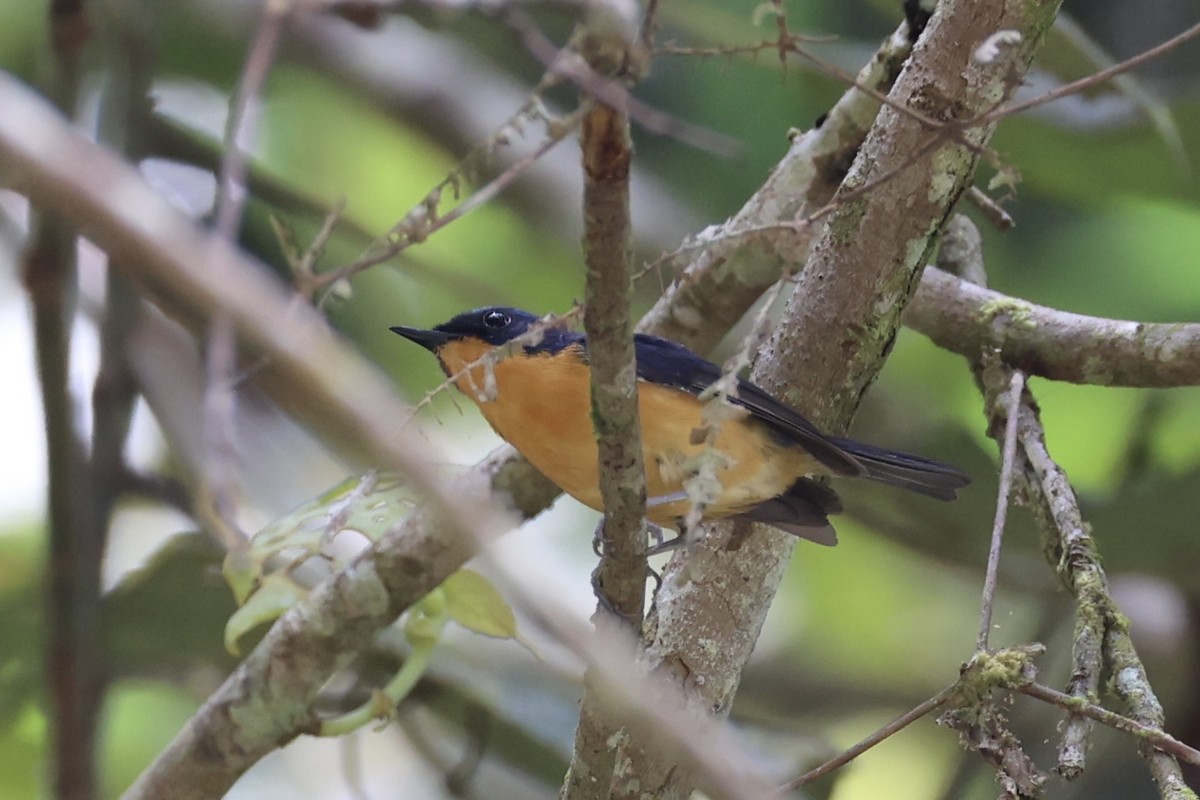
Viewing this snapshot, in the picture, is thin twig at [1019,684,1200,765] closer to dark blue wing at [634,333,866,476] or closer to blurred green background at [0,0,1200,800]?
dark blue wing at [634,333,866,476]

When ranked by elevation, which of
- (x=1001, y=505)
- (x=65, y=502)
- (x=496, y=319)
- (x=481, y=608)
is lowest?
(x=481, y=608)

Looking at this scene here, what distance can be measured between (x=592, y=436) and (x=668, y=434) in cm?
16

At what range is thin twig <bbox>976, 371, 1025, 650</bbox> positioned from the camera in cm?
186

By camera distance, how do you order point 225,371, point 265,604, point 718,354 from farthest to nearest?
point 718,354, point 265,604, point 225,371

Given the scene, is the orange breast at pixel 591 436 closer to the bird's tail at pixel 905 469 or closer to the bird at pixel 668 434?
the bird at pixel 668 434

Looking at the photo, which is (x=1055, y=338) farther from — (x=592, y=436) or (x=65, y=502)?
(x=65, y=502)

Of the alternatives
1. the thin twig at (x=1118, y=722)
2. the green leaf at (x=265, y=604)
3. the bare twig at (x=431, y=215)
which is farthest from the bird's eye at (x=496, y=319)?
the thin twig at (x=1118, y=722)

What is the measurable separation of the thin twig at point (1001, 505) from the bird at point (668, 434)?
0.24m

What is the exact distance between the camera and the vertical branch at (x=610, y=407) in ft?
3.77

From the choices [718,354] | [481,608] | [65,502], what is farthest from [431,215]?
[718,354]

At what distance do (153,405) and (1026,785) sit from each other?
1.74 meters

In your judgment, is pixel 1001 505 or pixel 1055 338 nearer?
pixel 1001 505

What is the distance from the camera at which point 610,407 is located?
1.53 m

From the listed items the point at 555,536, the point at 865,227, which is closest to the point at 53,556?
the point at 865,227
